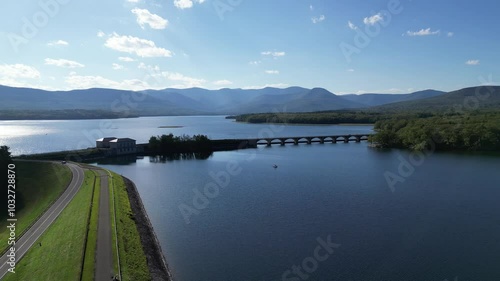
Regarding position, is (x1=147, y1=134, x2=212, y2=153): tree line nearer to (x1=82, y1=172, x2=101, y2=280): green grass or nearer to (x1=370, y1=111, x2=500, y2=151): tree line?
(x1=370, y1=111, x2=500, y2=151): tree line

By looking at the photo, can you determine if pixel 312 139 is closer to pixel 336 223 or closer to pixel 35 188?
pixel 336 223

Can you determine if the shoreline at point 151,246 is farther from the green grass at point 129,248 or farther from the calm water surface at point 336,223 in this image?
the calm water surface at point 336,223

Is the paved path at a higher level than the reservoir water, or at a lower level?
higher

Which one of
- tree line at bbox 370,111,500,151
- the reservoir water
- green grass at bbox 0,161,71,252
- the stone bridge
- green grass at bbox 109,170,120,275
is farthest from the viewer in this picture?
the stone bridge

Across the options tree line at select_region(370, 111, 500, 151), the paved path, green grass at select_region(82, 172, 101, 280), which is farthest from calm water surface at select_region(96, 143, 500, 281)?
tree line at select_region(370, 111, 500, 151)

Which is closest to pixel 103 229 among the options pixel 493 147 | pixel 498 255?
pixel 498 255

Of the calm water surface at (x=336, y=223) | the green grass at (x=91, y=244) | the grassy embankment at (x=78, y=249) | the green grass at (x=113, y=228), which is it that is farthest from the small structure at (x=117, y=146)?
the grassy embankment at (x=78, y=249)

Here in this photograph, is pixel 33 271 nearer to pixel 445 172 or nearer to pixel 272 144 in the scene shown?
pixel 445 172
